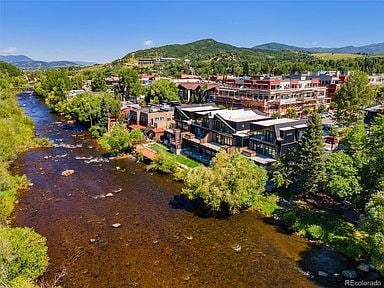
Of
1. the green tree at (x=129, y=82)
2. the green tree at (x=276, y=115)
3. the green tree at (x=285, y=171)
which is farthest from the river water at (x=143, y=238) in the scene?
the green tree at (x=129, y=82)

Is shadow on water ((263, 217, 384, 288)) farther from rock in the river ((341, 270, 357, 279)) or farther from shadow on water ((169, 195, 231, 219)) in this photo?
shadow on water ((169, 195, 231, 219))

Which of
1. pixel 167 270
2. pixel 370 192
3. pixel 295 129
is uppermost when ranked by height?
pixel 295 129

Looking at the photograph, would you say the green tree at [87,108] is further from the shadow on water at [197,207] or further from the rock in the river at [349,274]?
the rock in the river at [349,274]

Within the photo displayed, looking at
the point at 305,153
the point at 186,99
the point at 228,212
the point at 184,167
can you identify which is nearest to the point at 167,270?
the point at 228,212

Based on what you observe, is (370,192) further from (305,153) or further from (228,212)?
(228,212)

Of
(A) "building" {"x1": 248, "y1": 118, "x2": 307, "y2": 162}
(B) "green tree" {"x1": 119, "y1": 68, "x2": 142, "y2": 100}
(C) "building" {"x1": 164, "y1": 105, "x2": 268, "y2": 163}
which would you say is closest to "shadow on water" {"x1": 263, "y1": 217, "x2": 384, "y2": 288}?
(A) "building" {"x1": 248, "y1": 118, "x2": 307, "y2": 162}

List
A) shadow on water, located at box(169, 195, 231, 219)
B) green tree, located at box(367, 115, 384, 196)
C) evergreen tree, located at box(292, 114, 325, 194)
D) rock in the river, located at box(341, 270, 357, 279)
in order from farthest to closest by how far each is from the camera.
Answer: shadow on water, located at box(169, 195, 231, 219), evergreen tree, located at box(292, 114, 325, 194), green tree, located at box(367, 115, 384, 196), rock in the river, located at box(341, 270, 357, 279)
